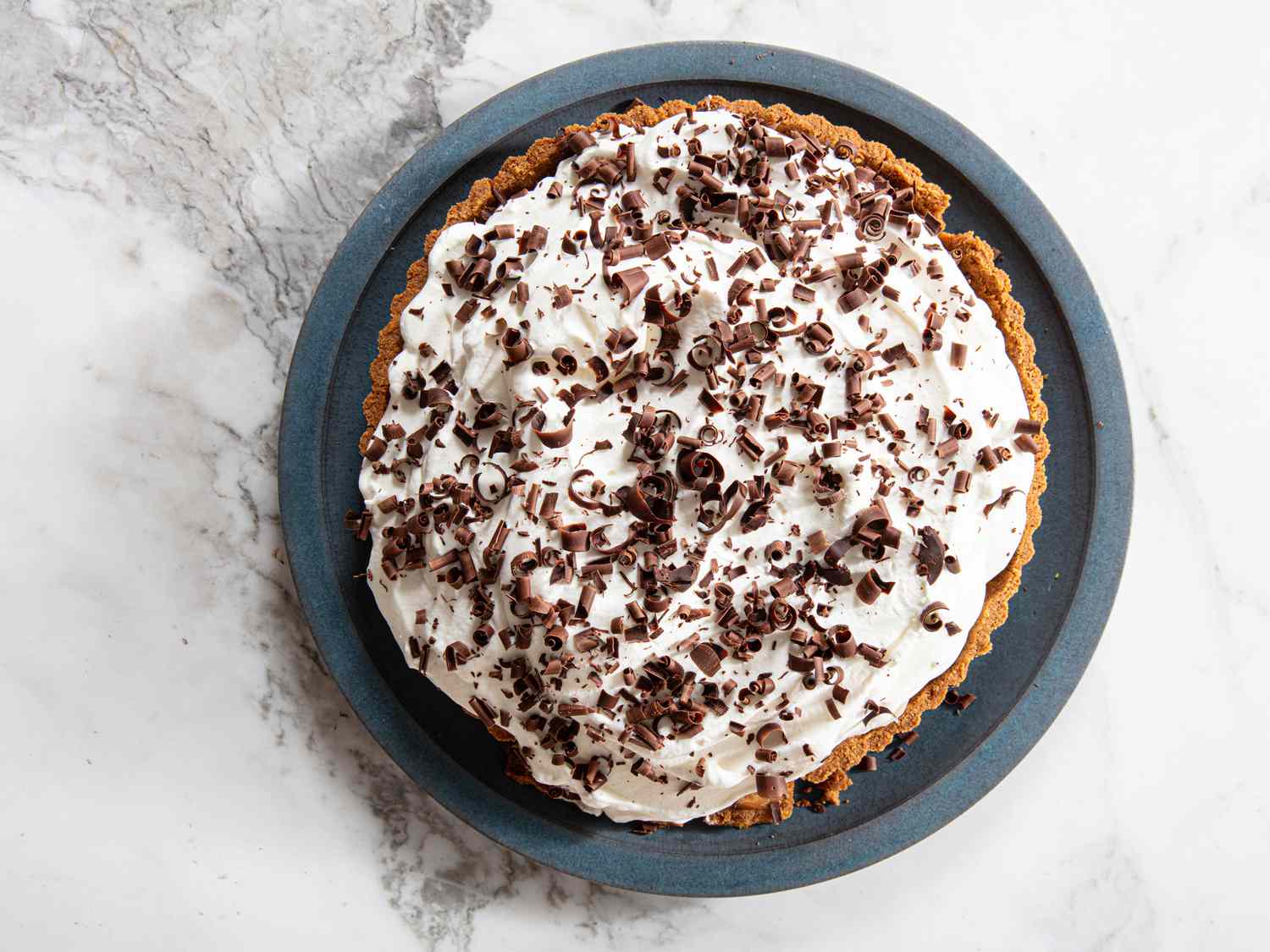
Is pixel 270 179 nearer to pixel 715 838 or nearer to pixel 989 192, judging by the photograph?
pixel 989 192

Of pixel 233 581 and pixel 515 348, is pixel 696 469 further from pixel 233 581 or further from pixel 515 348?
pixel 233 581

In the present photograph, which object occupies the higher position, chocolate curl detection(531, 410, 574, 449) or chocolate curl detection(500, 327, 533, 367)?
chocolate curl detection(500, 327, 533, 367)

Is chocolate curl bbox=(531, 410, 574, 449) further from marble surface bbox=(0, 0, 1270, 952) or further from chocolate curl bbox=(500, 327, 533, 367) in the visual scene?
marble surface bbox=(0, 0, 1270, 952)

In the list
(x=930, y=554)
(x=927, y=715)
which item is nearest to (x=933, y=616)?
(x=930, y=554)

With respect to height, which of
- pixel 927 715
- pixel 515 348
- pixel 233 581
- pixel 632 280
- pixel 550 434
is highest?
pixel 632 280

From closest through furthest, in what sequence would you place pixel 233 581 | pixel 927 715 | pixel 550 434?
1. pixel 550 434
2. pixel 927 715
3. pixel 233 581

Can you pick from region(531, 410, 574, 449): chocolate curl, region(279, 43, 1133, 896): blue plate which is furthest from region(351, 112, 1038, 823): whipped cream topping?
region(279, 43, 1133, 896): blue plate

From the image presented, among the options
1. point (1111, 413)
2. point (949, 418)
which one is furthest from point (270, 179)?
point (1111, 413)
